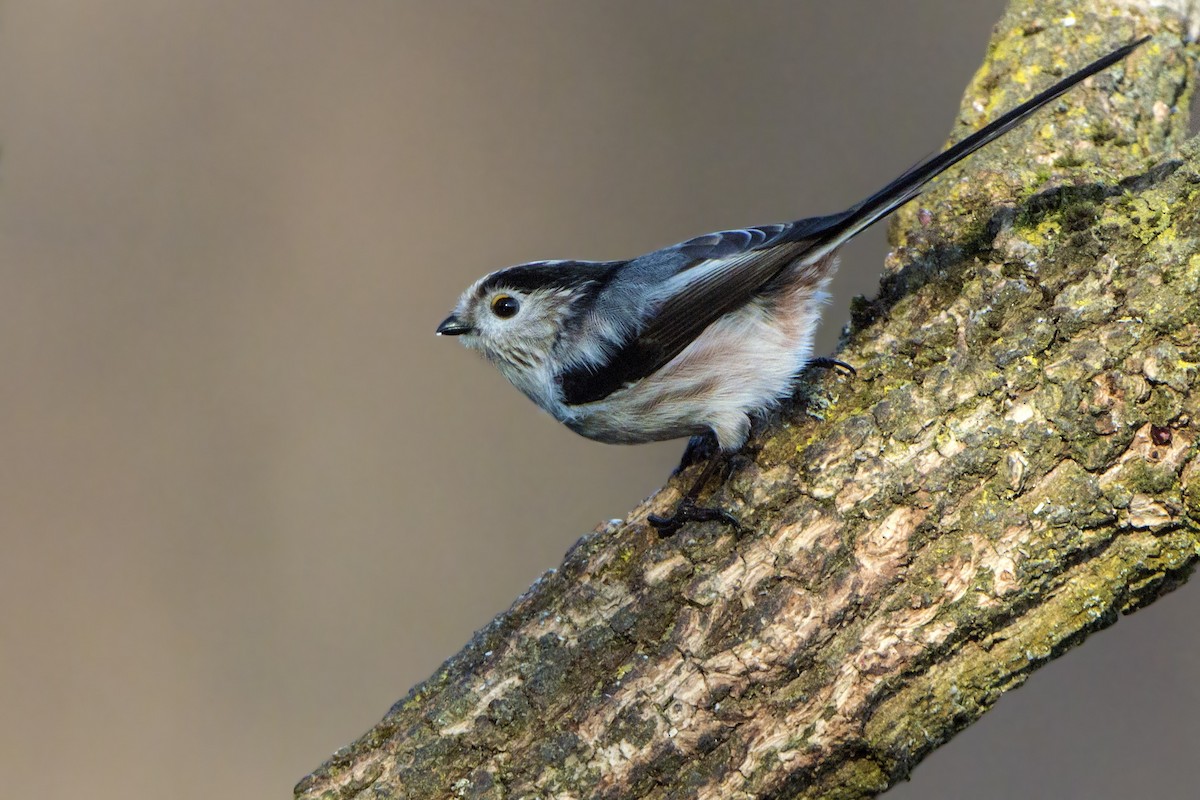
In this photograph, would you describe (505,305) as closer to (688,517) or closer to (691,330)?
(691,330)

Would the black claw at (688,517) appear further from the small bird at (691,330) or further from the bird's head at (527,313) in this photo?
the bird's head at (527,313)

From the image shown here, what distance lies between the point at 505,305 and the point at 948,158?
4.51 ft

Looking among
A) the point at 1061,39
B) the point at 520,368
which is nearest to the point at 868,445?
the point at 520,368

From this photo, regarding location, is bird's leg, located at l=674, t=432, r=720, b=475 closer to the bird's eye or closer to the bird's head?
the bird's head

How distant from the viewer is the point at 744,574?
6.79 feet

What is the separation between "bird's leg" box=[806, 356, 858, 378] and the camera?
7.62ft

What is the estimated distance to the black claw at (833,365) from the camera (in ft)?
7.62

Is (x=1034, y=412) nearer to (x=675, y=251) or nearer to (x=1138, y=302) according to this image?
(x=1138, y=302)

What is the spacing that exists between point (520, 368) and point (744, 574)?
1.15 meters

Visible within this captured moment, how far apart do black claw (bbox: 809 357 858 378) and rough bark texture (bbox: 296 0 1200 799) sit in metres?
0.02

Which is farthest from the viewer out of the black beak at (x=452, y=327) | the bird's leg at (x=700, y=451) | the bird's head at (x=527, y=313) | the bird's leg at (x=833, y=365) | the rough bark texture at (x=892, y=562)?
the black beak at (x=452, y=327)

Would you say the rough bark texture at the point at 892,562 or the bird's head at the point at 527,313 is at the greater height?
the bird's head at the point at 527,313

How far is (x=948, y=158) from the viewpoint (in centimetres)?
231

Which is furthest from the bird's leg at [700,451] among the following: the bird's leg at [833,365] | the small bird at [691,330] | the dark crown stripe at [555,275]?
the dark crown stripe at [555,275]
